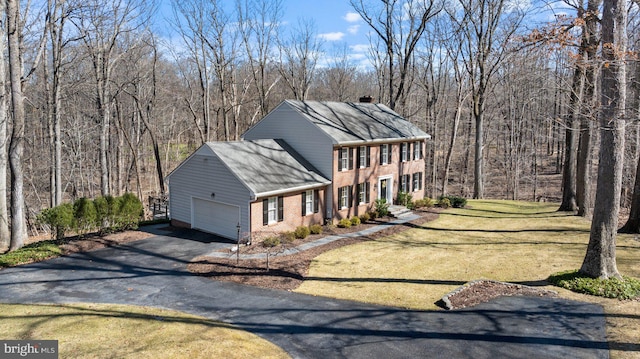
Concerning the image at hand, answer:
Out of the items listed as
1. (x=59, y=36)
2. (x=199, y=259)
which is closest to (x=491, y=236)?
(x=199, y=259)

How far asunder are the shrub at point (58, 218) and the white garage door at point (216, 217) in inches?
229

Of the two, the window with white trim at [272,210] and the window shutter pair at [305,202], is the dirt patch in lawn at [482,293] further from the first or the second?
the window shutter pair at [305,202]

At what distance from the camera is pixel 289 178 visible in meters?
22.6

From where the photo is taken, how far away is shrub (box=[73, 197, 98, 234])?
19812mm

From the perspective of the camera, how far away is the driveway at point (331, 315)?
32.6 ft

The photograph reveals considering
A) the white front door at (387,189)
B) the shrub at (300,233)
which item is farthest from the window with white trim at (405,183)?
the shrub at (300,233)

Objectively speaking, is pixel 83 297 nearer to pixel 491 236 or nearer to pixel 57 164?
pixel 57 164

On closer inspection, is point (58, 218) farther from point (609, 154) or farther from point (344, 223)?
point (609, 154)

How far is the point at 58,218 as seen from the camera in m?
18.9

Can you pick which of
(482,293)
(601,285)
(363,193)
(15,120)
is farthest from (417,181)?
(15,120)

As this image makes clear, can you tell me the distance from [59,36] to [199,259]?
1705 cm

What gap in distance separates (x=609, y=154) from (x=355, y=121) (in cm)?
1678

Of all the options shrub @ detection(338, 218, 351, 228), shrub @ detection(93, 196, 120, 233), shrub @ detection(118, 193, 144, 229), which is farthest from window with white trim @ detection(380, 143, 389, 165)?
shrub @ detection(93, 196, 120, 233)

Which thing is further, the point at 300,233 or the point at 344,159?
the point at 344,159
